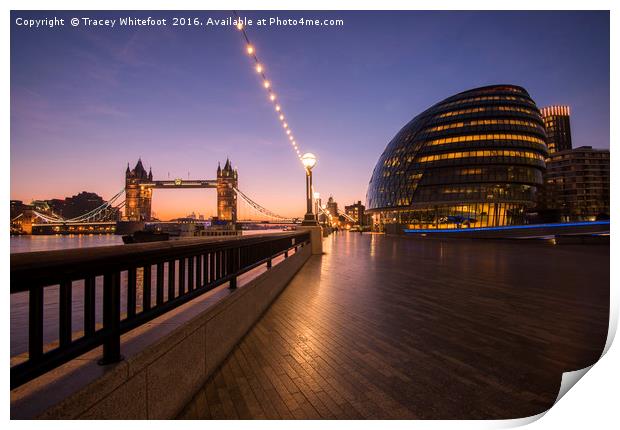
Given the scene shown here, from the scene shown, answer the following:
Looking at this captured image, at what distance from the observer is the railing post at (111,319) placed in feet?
6.45

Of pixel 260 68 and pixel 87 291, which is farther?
pixel 260 68

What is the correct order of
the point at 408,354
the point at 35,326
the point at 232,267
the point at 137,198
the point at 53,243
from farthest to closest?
the point at 137,198 → the point at 53,243 → the point at 232,267 → the point at 408,354 → the point at 35,326

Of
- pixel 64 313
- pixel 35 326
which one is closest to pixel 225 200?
pixel 64 313

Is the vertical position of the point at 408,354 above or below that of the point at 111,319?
below

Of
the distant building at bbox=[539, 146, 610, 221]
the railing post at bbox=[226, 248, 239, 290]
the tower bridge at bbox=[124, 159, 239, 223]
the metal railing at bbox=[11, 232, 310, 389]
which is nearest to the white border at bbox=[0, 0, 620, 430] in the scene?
the metal railing at bbox=[11, 232, 310, 389]

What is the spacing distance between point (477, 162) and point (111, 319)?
56.1 metres

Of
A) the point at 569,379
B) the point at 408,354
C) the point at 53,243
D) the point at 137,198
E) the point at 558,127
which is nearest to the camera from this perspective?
the point at 569,379

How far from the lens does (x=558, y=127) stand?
168625mm

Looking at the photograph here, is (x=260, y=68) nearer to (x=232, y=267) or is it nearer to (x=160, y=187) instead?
(x=232, y=267)

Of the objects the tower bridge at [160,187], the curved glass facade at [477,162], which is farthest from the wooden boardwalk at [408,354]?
the tower bridge at [160,187]

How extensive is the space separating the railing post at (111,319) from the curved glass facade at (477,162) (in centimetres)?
4885
